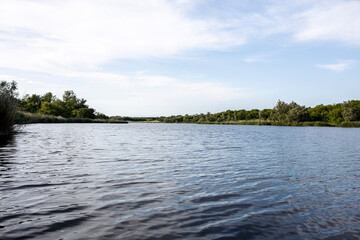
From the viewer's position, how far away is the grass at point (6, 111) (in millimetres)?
28062

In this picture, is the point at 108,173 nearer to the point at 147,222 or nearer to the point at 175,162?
the point at 175,162

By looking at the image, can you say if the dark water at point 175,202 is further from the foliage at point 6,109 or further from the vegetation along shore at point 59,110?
the vegetation along shore at point 59,110

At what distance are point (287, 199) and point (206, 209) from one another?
3059mm

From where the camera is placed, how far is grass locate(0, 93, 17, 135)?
2806cm

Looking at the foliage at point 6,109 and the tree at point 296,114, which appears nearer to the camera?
the foliage at point 6,109

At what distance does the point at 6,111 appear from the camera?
28.5 meters

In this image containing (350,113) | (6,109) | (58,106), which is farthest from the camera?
(58,106)

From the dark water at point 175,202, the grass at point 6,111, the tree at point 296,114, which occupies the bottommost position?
the dark water at point 175,202

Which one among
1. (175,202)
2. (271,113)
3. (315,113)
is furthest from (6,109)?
(315,113)

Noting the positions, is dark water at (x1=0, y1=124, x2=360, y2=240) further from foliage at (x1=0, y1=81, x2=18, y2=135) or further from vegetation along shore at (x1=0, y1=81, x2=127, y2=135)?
vegetation along shore at (x1=0, y1=81, x2=127, y2=135)

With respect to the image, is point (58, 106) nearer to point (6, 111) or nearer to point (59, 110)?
point (59, 110)

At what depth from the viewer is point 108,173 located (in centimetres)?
1233

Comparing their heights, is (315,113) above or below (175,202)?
above

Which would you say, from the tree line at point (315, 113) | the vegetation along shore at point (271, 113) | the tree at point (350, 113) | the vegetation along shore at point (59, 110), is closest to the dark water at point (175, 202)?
the vegetation along shore at point (59, 110)
